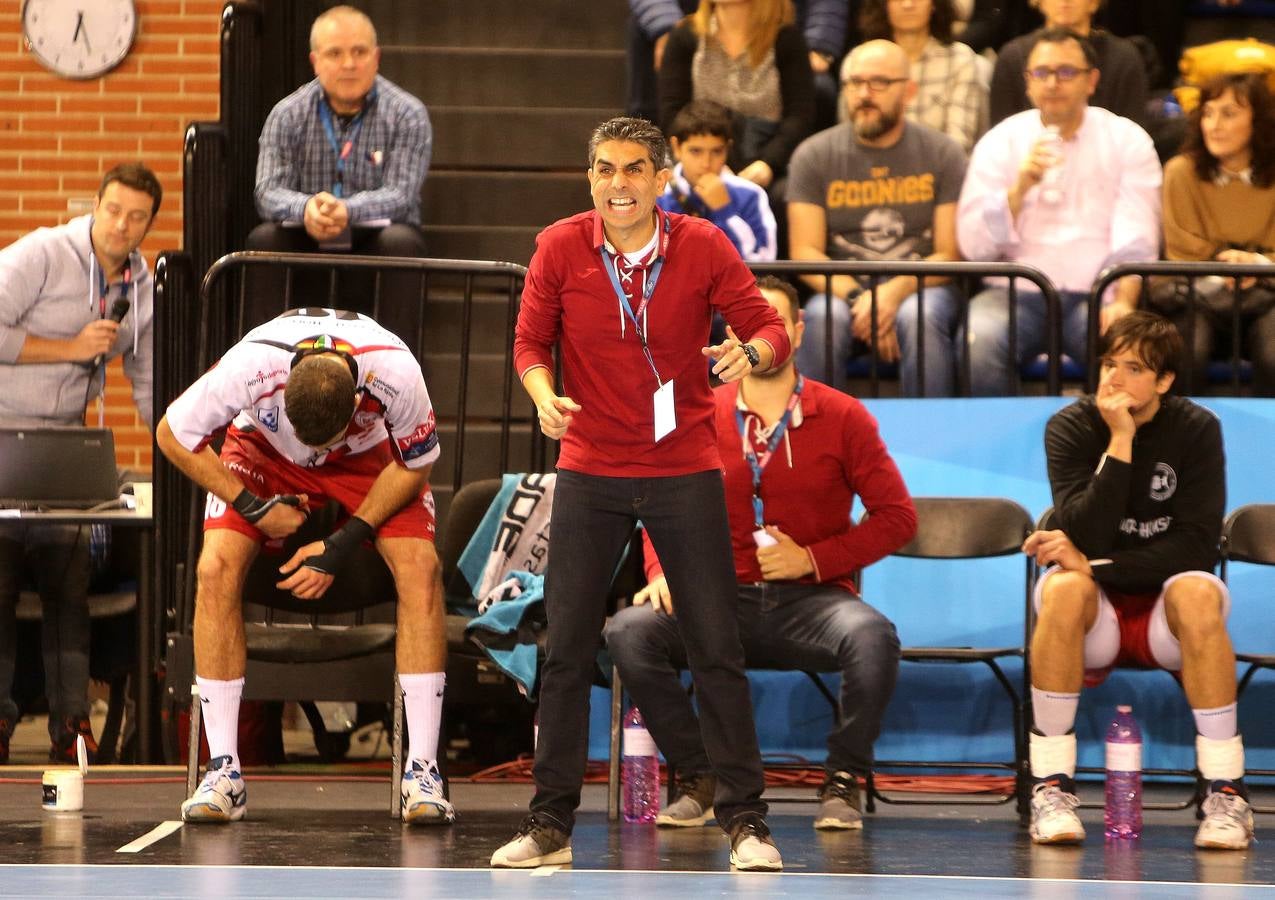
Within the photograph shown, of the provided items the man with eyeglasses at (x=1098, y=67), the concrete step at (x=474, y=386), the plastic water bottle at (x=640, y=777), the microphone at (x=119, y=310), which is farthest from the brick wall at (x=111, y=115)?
the plastic water bottle at (x=640, y=777)

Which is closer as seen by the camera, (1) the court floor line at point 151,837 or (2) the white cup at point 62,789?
(1) the court floor line at point 151,837

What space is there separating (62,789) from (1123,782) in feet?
9.83

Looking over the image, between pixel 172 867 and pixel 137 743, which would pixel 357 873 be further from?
pixel 137 743

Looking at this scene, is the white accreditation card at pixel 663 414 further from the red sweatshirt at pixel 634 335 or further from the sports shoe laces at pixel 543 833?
the sports shoe laces at pixel 543 833

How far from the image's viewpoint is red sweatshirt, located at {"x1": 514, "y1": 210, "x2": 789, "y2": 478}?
4.66 metres

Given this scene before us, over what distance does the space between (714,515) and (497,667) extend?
5.03 ft

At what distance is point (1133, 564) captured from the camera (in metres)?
5.49

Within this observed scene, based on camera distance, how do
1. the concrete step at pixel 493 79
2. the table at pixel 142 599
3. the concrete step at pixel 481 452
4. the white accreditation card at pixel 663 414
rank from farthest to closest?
the concrete step at pixel 493 79 → the concrete step at pixel 481 452 → the table at pixel 142 599 → the white accreditation card at pixel 663 414

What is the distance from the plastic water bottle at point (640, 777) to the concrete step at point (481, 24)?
172 inches

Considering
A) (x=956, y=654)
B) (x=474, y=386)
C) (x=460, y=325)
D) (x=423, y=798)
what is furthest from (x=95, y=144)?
(x=956, y=654)

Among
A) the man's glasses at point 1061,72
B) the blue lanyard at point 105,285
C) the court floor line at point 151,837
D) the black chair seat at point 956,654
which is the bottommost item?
the court floor line at point 151,837

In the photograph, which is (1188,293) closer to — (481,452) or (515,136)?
(481,452)

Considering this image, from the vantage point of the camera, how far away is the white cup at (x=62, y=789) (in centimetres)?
549

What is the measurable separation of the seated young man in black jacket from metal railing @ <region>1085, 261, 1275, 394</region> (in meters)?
0.88
